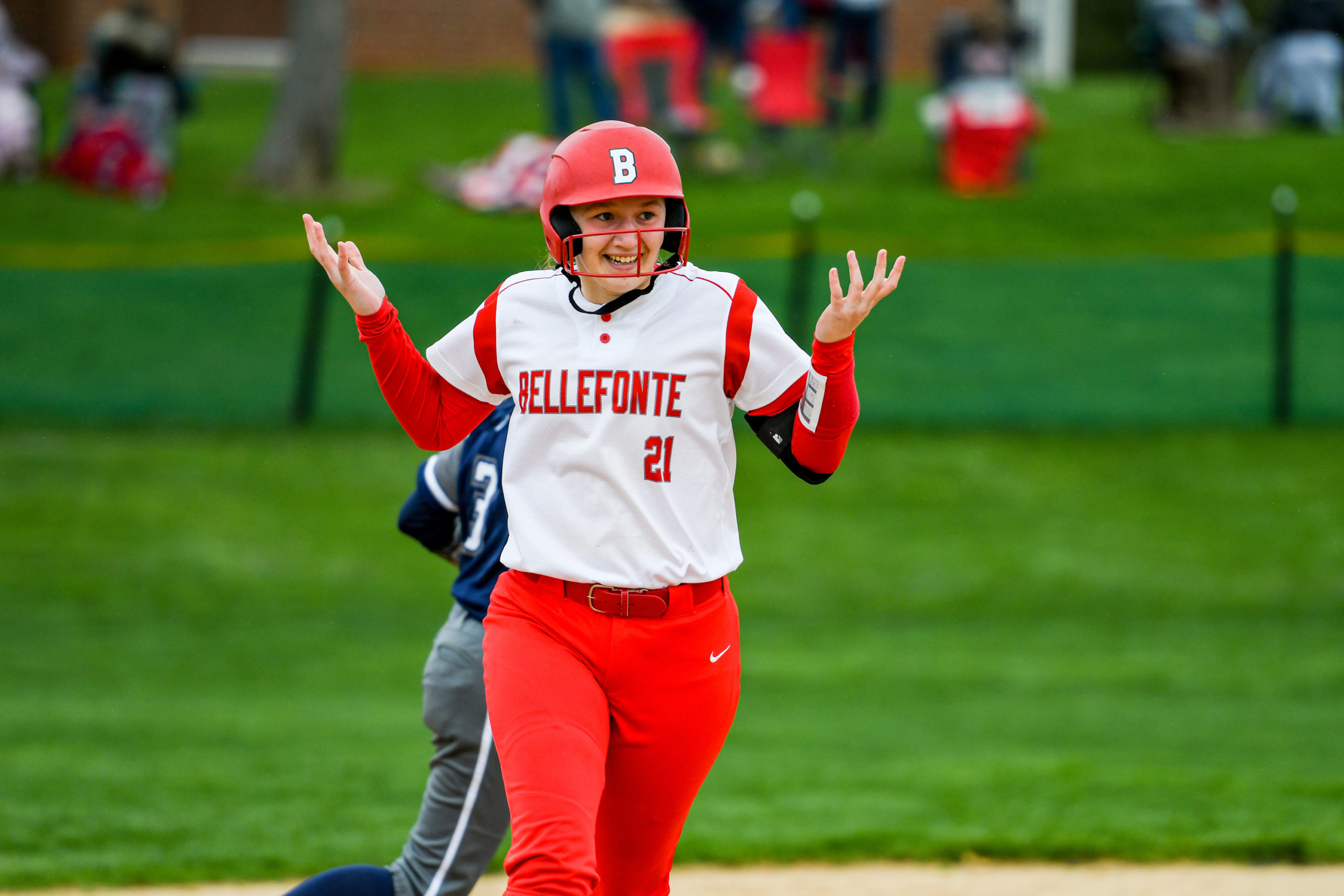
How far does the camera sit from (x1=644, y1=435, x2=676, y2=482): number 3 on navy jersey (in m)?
3.16

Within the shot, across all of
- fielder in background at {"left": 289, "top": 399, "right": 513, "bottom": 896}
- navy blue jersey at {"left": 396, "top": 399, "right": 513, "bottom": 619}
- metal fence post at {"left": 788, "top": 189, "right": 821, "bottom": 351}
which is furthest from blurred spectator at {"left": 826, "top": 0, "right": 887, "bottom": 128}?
fielder in background at {"left": 289, "top": 399, "right": 513, "bottom": 896}

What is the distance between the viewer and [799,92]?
54.5 ft

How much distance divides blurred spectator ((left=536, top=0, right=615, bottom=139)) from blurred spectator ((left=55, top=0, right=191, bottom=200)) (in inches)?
163

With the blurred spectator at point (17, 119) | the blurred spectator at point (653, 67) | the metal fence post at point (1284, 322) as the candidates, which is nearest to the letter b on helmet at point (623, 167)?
the metal fence post at point (1284, 322)

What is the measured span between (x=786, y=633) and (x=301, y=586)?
9.91 feet

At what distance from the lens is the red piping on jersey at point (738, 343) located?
10.5 ft

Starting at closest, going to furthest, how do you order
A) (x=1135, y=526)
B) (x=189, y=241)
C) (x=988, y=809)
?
(x=988, y=809)
(x=1135, y=526)
(x=189, y=241)

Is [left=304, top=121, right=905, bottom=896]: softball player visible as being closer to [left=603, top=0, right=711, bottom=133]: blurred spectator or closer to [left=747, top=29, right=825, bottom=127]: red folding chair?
[left=603, top=0, right=711, bottom=133]: blurred spectator

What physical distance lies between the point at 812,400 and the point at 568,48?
41.3 feet

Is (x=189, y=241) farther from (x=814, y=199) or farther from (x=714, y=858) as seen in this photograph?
(x=714, y=858)

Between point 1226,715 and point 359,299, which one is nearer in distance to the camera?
point 359,299

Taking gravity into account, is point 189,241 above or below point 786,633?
above

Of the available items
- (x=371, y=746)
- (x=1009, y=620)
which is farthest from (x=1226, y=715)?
(x=371, y=746)

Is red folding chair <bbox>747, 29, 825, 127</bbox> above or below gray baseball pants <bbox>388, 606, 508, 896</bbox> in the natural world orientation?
above
